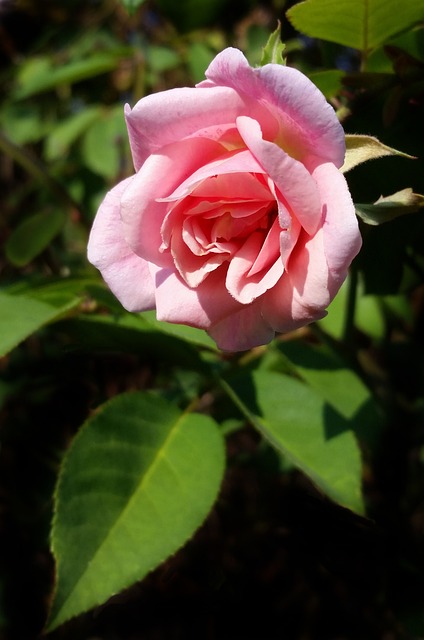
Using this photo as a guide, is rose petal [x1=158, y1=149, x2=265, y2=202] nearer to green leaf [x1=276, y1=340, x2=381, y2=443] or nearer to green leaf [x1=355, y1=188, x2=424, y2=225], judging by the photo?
green leaf [x1=355, y1=188, x2=424, y2=225]

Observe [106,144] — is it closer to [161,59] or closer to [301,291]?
[161,59]

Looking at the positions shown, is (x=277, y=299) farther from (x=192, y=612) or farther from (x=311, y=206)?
(x=192, y=612)

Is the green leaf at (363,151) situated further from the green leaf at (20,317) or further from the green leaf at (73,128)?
the green leaf at (73,128)

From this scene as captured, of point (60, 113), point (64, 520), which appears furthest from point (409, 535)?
point (60, 113)

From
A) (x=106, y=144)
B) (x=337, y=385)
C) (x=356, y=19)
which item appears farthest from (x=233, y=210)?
(x=106, y=144)

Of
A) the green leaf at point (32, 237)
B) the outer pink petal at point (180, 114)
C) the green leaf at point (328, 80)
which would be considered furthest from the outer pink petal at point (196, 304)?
the green leaf at point (32, 237)

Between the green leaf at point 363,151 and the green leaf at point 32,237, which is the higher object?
the green leaf at point 363,151
